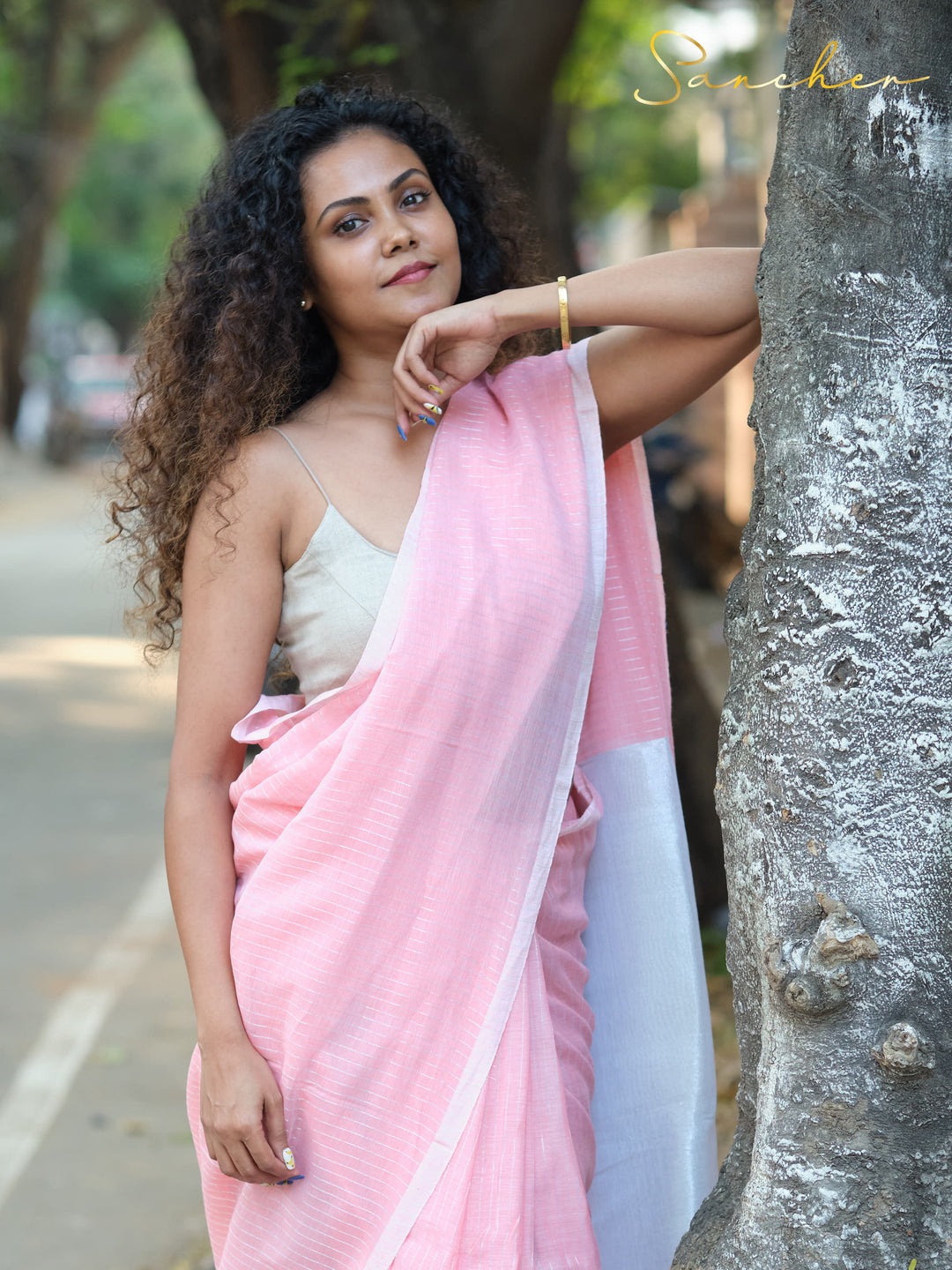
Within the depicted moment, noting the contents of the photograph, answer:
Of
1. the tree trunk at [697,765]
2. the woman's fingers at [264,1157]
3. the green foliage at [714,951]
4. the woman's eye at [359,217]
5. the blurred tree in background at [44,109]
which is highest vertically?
the blurred tree in background at [44,109]

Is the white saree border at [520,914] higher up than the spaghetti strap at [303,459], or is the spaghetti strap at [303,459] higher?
the spaghetti strap at [303,459]

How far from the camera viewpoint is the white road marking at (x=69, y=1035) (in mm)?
3732

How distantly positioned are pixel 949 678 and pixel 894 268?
0.42m

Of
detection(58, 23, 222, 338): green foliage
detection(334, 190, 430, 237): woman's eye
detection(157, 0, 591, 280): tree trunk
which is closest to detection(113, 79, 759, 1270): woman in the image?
detection(334, 190, 430, 237): woman's eye

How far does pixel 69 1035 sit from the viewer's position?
4.33 m

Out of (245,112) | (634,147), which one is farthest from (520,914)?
(634,147)

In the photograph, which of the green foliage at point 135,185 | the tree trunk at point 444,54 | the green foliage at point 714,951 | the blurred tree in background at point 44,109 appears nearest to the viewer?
the tree trunk at point 444,54

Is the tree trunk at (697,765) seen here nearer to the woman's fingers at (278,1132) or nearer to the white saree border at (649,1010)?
the white saree border at (649,1010)

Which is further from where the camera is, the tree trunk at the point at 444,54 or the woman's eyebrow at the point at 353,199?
the tree trunk at the point at 444,54

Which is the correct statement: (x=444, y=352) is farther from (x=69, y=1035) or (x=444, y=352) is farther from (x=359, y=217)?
(x=69, y=1035)

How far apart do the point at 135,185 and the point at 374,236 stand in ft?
108

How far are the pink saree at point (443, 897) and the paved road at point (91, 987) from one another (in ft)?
2.38

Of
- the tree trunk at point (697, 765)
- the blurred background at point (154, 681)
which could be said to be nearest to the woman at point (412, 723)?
the blurred background at point (154, 681)

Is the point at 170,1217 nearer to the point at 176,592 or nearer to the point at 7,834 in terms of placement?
the point at 176,592
